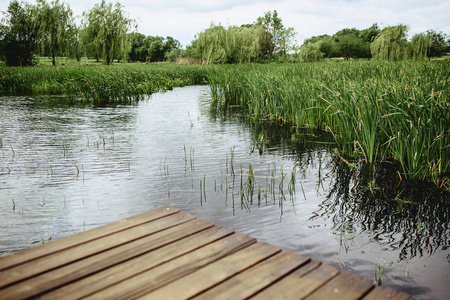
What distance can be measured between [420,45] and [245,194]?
102 ft

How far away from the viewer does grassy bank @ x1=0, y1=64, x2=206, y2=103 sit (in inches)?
595

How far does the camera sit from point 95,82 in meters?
14.8

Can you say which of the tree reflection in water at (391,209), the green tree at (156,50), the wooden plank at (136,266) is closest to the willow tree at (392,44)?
the tree reflection in water at (391,209)

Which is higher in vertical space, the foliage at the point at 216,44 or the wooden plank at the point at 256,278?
the foliage at the point at 216,44

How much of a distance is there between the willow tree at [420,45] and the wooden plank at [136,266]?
32427 millimetres

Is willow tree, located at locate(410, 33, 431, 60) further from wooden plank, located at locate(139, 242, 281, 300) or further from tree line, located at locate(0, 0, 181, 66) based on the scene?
wooden plank, located at locate(139, 242, 281, 300)

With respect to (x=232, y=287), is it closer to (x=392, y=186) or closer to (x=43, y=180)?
(x=392, y=186)

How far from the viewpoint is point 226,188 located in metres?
4.93

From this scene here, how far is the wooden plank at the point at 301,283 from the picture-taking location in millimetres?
1788

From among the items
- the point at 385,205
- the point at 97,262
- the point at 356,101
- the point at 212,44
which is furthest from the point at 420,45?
the point at 97,262

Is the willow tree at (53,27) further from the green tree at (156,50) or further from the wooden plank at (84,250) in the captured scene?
the green tree at (156,50)

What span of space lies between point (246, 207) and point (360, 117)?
8.63 ft

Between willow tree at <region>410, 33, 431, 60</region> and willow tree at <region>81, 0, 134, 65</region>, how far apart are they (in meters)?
25.0

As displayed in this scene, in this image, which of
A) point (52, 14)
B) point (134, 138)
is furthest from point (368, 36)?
point (134, 138)
